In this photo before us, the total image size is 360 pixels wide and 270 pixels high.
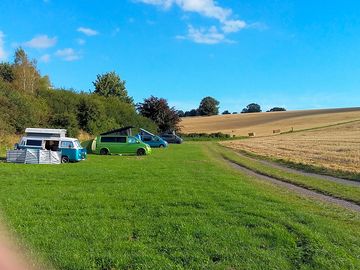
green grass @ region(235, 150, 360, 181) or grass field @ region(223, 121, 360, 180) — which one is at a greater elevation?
grass field @ region(223, 121, 360, 180)

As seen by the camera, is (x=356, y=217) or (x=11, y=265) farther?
Answer: (x=356, y=217)

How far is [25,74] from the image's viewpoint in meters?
60.7

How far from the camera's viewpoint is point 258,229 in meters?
8.29

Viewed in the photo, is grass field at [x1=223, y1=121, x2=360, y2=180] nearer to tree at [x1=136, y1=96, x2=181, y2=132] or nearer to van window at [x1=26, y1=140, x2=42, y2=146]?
van window at [x1=26, y1=140, x2=42, y2=146]

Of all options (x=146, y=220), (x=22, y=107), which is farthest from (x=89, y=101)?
(x=146, y=220)

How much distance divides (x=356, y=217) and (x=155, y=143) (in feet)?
144

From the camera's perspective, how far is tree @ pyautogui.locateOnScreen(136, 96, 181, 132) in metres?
86.2

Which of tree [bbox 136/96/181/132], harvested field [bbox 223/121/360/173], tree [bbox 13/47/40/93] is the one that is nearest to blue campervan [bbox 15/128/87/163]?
harvested field [bbox 223/121/360/173]

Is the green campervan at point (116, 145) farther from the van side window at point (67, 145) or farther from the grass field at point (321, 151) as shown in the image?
the grass field at point (321, 151)

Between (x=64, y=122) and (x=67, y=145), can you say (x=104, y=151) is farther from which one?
(x=64, y=122)

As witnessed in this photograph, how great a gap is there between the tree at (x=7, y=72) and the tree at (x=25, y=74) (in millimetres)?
2247

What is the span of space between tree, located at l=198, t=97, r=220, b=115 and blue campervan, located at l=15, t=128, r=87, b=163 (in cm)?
14211

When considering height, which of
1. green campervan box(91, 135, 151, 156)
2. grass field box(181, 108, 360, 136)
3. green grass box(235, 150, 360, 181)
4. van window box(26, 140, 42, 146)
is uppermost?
grass field box(181, 108, 360, 136)

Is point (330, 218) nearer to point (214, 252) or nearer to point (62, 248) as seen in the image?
point (214, 252)
